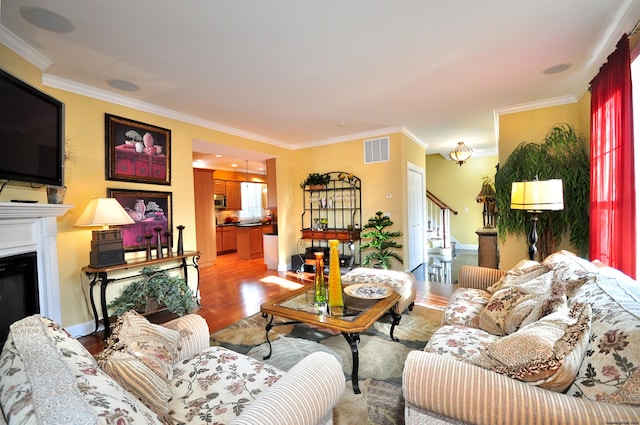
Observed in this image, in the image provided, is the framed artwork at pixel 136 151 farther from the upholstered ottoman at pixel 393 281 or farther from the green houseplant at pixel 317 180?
the upholstered ottoman at pixel 393 281

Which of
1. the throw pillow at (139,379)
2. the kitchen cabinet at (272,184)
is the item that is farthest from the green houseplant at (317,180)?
the throw pillow at (139,379)

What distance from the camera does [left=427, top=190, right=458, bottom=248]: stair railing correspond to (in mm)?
7117

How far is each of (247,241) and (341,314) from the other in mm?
5577

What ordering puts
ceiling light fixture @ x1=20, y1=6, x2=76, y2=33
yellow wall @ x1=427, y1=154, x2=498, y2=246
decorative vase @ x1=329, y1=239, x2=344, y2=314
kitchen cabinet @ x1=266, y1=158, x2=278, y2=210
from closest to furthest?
ceiling light fixture @ x1=20, y1=6, x2=76, y2=33 → decorative vase @ x1=329, y1=239, x2=344, y2=314 → kitchen cabinet @ x1=266, y1=158, x2=278, y2=210 → yellow wall @ x1=427, y1=154, x2=498, y2=246

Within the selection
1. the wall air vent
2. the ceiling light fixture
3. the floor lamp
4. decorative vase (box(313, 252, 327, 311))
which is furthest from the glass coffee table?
the wall air vent

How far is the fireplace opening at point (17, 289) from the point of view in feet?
7.02

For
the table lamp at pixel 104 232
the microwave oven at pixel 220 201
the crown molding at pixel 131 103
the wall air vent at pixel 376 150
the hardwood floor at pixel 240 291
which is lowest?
the hardwood floor at pixel 240 291

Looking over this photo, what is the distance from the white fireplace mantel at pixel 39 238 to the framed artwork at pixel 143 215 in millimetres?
796

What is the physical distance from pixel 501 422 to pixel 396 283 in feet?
6.78

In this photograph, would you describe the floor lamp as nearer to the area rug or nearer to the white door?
the area rug

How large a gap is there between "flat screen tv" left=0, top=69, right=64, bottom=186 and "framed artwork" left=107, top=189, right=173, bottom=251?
88 centimetres

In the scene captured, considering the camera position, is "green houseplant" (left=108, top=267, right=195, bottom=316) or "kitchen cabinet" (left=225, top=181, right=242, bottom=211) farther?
"kitchen cabinet" (left=225, top=181, right=242, bottom=211)

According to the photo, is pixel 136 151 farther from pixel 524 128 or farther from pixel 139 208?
pixel 524 128

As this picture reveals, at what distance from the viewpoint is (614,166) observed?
7.53ft
